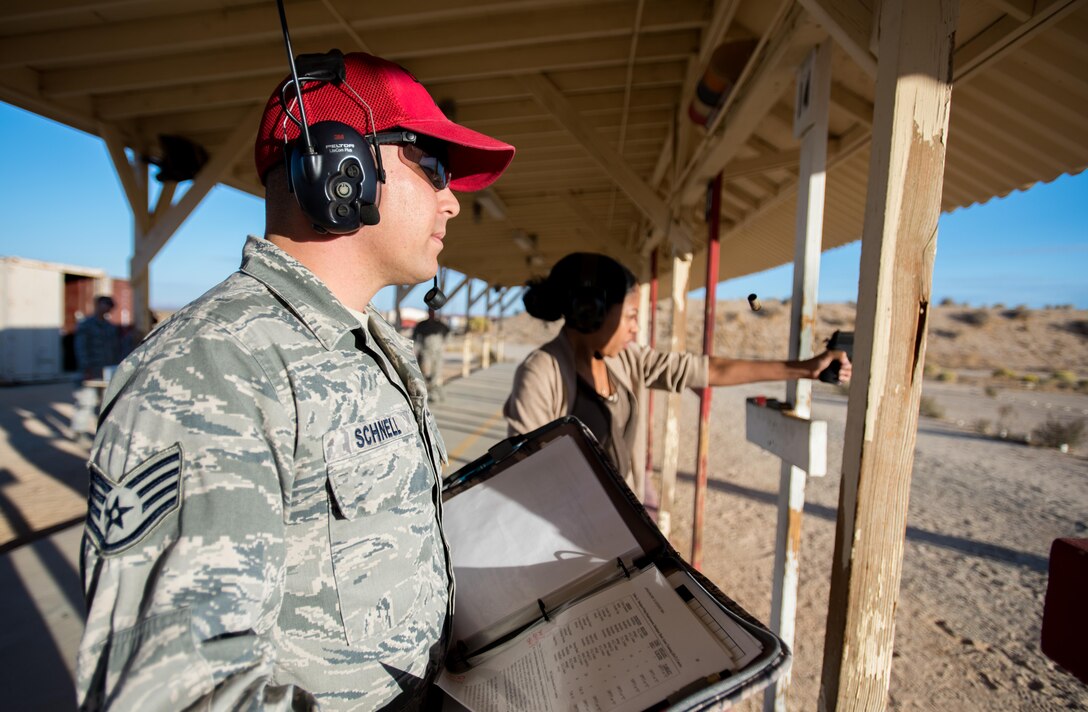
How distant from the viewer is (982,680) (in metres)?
3.10

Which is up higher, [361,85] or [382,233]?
[361,85]

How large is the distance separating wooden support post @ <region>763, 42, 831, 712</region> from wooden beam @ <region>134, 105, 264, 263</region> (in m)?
3.82

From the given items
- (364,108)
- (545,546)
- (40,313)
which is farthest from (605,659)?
(40,313)

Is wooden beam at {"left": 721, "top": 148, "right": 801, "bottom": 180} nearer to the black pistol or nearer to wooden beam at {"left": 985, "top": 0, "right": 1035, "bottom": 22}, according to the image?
wooden beam at {"left": 985, "top": 0, "right": 1035, "bottom": 22}

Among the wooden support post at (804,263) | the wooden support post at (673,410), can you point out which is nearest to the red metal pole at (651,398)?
the wooden support post at (673,410)

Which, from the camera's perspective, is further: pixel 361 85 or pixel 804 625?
pixel 804 625

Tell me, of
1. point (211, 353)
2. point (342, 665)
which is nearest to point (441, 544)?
point (342, 665)

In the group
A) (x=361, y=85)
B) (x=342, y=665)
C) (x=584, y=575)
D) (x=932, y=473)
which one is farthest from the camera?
(x=932, y=473)

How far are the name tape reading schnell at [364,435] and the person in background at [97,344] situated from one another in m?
9.35

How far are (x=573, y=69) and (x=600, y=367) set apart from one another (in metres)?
2.70

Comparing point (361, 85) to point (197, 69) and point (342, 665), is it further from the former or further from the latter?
point (197, 69)

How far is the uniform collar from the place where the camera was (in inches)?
39.4

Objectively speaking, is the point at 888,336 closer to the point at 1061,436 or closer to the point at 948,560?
the point at 948,560

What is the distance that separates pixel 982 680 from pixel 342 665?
3.81 m
